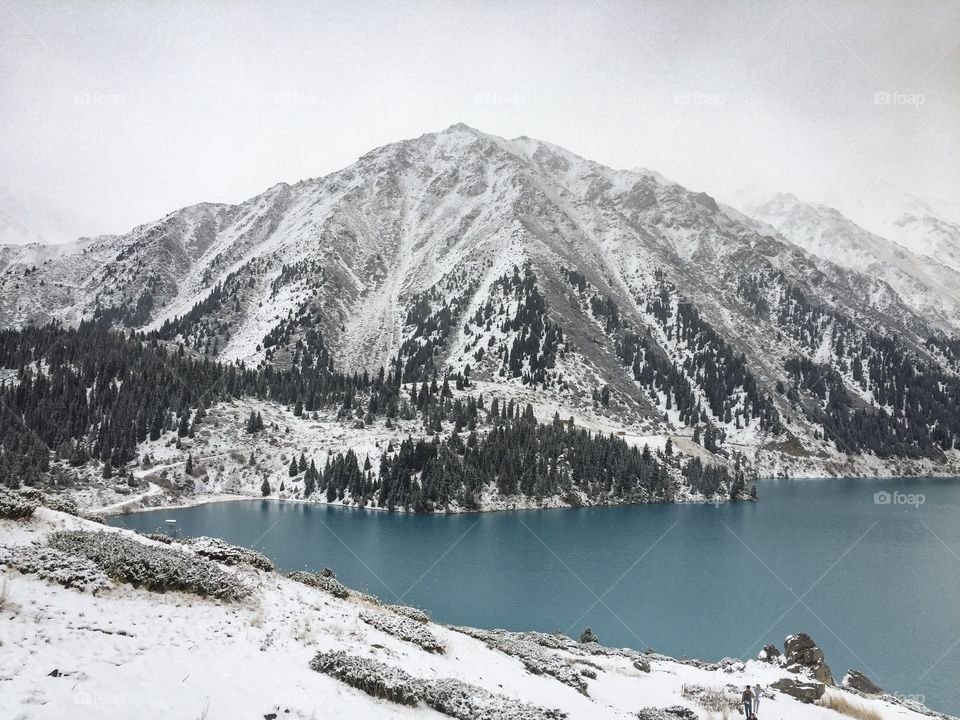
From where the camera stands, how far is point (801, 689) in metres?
25.1

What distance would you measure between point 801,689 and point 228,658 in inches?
1000

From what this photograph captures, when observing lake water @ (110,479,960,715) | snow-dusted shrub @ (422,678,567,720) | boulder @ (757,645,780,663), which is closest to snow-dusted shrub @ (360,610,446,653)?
snow-dusted shrub @ (422,678,567,720)

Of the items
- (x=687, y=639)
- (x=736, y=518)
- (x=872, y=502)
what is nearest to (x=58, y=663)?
(x=687, y=639)

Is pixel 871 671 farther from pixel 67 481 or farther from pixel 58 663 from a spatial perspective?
pixel 67 481

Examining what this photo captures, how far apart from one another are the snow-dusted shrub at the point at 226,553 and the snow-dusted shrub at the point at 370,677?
737cm

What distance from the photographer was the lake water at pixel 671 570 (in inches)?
1948

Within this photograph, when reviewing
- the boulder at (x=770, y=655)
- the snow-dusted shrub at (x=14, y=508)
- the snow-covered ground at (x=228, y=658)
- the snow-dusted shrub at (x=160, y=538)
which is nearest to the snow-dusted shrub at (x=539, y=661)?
the snow-covered ground at (x=228, y=658)

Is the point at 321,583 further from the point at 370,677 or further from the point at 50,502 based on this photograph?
the point at 50,502

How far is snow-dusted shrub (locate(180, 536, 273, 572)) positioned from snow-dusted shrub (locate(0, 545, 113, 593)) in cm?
516

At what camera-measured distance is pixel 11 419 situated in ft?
341

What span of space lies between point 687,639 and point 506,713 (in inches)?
1676

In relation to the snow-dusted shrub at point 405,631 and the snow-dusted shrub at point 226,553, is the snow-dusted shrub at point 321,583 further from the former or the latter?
the snow-dusted shrub at point 405,631

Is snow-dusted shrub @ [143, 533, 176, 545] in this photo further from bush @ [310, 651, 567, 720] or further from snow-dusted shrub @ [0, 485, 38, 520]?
bush @ [310, 651, 567, 720]

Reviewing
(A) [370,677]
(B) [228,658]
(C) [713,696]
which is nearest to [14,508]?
(B) [228,658]
